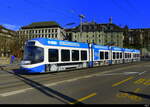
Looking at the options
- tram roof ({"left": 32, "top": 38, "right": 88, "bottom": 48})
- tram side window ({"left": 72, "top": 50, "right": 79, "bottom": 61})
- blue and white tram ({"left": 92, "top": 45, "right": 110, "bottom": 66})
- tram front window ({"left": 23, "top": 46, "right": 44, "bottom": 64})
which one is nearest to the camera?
tram front window ({"left": 23, "top": 46, "right": 44, "bottom": 64})

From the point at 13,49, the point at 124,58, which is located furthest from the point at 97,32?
the point at 124,58

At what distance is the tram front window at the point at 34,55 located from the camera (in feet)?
47.8

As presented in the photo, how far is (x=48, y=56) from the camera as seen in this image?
15.2m

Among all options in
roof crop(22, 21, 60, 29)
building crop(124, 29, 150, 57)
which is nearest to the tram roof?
building crop(124, 29, 150, 57)

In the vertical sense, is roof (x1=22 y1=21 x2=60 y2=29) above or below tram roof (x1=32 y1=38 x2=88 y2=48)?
above

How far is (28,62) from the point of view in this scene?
573 inches

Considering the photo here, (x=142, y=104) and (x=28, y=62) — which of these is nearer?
(x=142, y=104)

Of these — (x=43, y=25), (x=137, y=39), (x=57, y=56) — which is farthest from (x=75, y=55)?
(x=43, y=25)

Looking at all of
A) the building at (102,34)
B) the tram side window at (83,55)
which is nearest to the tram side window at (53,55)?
the tram side window at (83,55)

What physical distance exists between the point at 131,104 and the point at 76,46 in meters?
13.8

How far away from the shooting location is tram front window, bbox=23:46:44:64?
14578 millimetres

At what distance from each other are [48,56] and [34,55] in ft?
3.91

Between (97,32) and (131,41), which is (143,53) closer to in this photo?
(131,41)

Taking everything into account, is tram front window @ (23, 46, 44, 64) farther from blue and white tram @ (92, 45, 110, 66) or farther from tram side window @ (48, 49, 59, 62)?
blue and white tram @ (92, 45, 110, 66)
